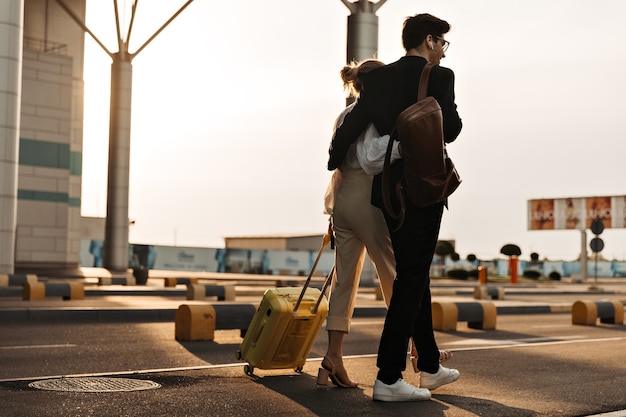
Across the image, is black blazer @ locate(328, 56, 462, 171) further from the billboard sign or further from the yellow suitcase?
the billboard sign

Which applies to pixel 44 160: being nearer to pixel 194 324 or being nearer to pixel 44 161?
pixel 44 161

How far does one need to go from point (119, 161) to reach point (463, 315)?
29.7 m

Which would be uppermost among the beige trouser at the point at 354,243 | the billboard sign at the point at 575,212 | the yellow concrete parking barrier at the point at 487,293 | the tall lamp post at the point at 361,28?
the tall lamp post at the point at 361,28

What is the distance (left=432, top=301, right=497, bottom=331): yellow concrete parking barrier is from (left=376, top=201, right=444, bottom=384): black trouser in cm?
697

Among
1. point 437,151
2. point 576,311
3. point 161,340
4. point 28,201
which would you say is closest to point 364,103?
point 437,151

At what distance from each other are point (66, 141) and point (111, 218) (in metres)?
3.78

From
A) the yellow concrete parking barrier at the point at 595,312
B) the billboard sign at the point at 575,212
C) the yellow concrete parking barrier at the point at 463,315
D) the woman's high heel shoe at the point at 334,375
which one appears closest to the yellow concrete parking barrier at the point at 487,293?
the yellow concrete parking barrier at the point at 595,312

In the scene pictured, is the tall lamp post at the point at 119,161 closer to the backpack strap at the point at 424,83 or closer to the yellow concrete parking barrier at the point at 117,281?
the yellow concrete parking barrier at the point at 117,281

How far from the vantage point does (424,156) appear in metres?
4.92

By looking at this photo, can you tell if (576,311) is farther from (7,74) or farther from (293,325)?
(7,74)

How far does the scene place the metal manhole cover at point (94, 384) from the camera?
544 cm

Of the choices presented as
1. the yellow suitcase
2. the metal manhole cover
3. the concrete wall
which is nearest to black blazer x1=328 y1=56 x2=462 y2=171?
the yellow suitcase

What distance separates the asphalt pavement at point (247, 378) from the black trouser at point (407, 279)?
0.24m

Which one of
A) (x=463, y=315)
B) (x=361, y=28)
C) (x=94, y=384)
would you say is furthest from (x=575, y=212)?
(x=94, y=384)
